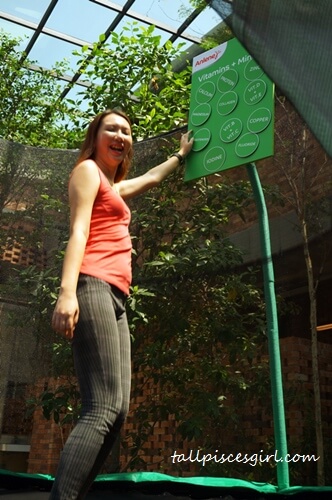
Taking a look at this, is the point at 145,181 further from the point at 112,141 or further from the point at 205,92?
the point at 205,92

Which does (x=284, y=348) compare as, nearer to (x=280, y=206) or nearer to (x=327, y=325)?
(x=327, y=325)

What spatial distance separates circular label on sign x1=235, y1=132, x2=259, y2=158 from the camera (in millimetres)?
1854

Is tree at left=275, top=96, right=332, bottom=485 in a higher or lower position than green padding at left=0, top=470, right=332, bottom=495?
higher

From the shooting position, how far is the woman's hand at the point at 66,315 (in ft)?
3.41

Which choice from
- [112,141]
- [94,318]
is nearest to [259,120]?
[112,141]

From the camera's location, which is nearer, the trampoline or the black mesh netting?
the black mesh netting

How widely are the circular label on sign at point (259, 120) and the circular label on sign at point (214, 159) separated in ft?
0.38

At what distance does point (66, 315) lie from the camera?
1044 mm

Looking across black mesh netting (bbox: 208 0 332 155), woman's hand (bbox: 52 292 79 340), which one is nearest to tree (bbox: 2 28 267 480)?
woman's hand (bbox: 52 292 79 340)

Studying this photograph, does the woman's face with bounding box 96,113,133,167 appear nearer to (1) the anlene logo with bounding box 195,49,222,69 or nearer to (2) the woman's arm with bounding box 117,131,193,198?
(2) the woman's arm with bounding box 117,131,193,198

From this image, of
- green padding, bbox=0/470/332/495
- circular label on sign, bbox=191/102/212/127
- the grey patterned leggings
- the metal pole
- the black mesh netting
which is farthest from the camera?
circular label on sign, bbox=191/102/212/127

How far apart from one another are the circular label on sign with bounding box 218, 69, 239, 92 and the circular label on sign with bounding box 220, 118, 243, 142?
133 millimetres

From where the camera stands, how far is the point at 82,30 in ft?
18.4

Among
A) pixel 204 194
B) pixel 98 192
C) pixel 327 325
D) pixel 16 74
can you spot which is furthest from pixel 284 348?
pixel 16 74
